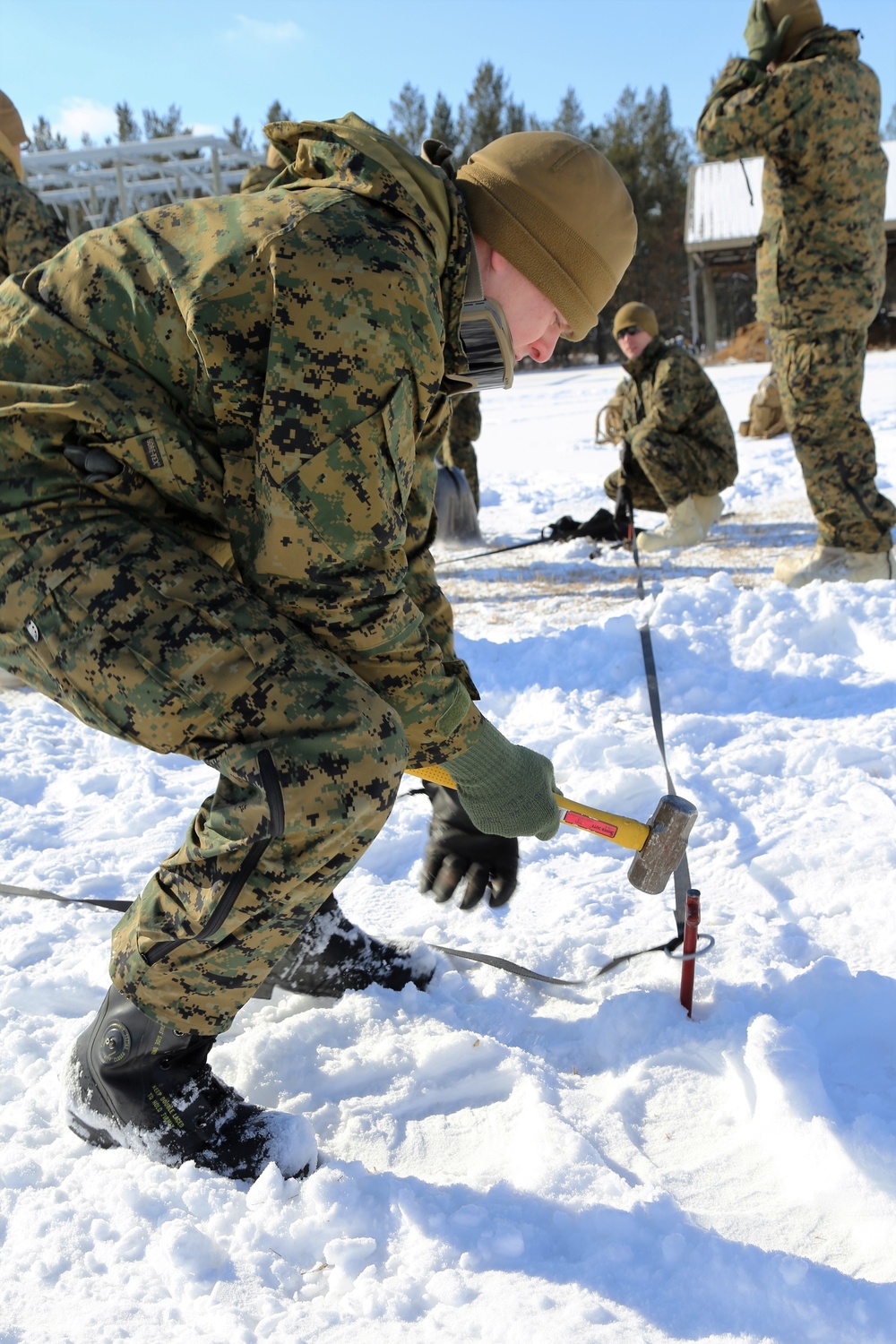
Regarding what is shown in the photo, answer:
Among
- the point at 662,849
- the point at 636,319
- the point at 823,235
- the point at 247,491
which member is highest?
the point at 823,235

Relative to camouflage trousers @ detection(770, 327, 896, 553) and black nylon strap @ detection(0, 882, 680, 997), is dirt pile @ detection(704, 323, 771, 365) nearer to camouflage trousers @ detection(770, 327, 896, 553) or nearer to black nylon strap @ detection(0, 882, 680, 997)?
camouflage trousers @ detection(770, 327, 896, 553)

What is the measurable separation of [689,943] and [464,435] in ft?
16.4

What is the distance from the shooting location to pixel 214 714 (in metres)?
1.38

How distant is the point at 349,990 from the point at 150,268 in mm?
1351

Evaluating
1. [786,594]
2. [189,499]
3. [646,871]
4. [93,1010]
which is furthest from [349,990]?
[786,594]

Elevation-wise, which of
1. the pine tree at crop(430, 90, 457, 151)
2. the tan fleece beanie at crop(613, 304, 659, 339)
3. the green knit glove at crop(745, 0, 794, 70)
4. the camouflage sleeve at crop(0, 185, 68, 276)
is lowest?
the tan fleece beanie at crop(613, 304, 659, 339)

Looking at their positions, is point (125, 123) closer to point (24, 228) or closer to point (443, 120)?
point (443, 120)

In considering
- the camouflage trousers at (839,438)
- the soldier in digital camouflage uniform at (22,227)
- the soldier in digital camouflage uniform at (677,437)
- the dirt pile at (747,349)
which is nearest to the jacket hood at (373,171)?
the soldier in digital camouflage uniform at (22,227)

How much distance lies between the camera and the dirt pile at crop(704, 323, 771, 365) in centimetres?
1956

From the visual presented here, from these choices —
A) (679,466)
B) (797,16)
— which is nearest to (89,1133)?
(797,16)

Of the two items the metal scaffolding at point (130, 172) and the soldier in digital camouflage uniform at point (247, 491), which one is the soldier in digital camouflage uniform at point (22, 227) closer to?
the soldier in digital camouflage uniform at point (247, 491)

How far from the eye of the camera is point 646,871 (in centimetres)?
198

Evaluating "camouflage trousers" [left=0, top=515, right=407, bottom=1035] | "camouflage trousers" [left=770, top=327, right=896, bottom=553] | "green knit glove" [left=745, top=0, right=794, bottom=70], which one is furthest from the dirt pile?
"camouflage trousers" [left=0, top=515, right=407, bottom=1035]

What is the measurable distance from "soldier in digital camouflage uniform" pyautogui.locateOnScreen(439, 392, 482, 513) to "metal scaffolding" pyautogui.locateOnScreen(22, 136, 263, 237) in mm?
12049
